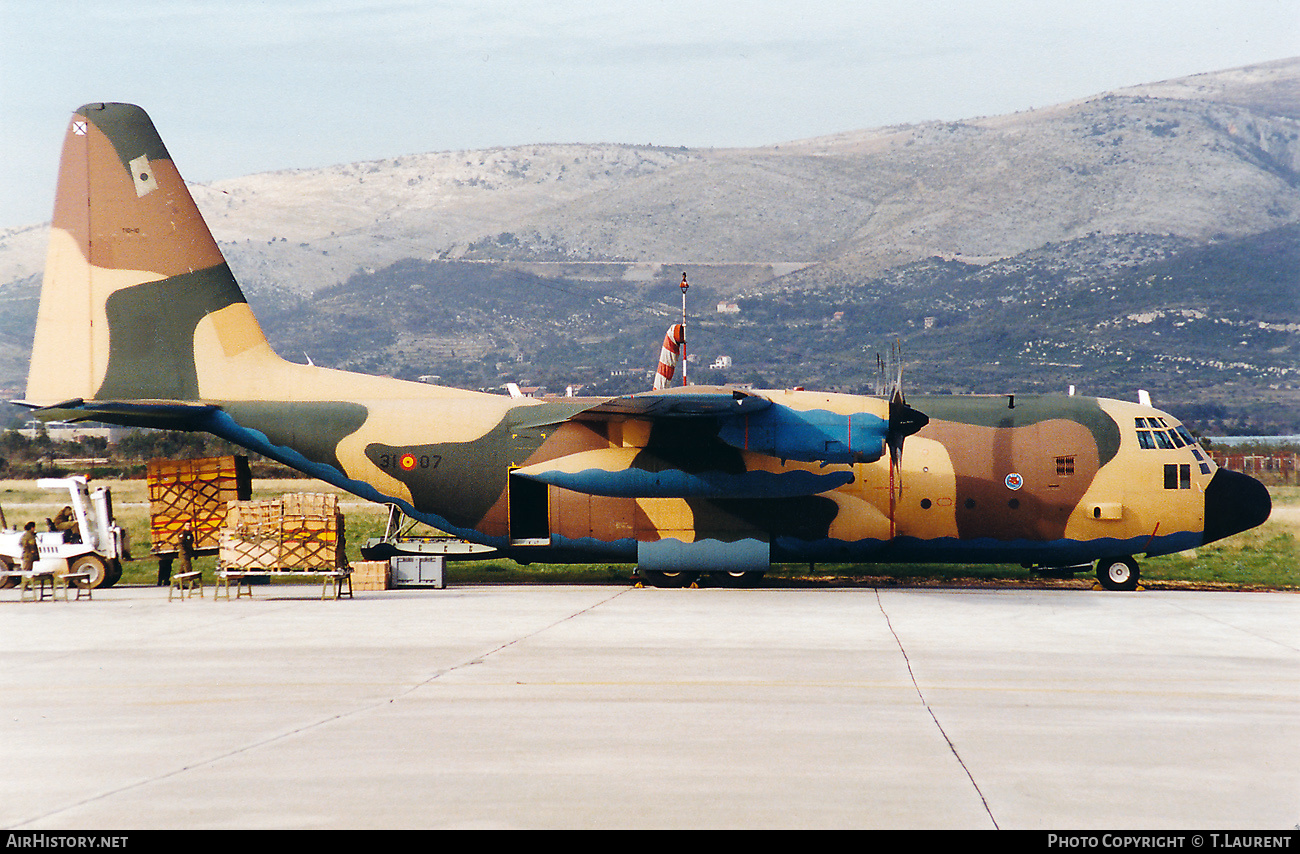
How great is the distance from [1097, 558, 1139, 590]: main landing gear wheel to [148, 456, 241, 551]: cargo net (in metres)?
19.6

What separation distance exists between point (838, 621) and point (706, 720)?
8.43 meters

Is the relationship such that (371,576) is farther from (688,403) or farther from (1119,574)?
(1119,574)

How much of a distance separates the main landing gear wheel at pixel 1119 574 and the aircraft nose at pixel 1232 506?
170 centimetres

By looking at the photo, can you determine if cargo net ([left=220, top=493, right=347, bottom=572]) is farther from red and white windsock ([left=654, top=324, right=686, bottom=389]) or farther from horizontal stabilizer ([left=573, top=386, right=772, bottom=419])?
red and white windsock ([left=654, top=324, right=686, bottom=389])

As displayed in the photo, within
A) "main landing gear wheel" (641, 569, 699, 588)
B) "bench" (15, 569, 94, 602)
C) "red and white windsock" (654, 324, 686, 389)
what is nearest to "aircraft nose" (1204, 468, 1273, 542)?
"main landing gear wheel" (641, 569, 699, 588)

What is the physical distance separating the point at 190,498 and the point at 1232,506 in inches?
901

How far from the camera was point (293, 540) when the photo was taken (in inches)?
952

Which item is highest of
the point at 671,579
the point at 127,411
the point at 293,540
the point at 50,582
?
the point at 127,411

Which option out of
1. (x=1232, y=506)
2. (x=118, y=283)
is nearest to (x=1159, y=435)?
(x=1232, y=506)

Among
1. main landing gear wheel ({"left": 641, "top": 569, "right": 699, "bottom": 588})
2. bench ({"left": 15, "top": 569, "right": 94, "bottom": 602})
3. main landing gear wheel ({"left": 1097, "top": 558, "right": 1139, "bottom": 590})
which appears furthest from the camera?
main landing gear wheel ({"left": 641, "top": 569, "right": 699, "bottom": 588})

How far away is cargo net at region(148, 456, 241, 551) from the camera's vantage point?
1062 inches
